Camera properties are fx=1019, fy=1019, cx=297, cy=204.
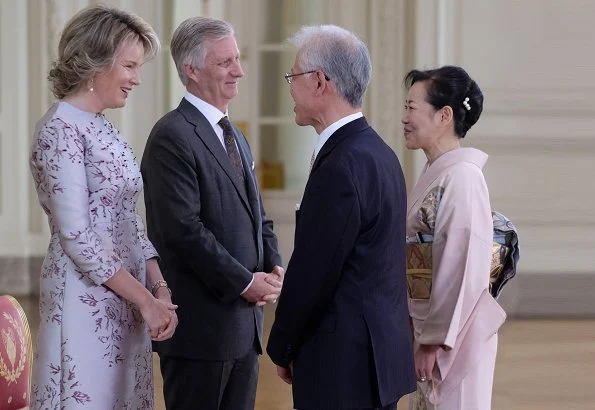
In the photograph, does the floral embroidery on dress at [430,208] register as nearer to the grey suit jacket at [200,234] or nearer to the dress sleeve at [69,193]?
the grey suit jacket at [200,234]

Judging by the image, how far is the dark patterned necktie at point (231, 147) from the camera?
293cm

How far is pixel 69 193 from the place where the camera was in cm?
230

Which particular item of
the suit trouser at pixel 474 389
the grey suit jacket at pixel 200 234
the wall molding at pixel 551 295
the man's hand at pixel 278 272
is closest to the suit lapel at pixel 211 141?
the grey suit jacket at pixel 200 234

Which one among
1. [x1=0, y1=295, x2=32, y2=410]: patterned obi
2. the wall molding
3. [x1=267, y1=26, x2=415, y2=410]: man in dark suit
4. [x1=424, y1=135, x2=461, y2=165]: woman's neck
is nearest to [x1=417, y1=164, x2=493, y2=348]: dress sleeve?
[x1=424, y1=135, x2=461, y2=165]: woman's neck

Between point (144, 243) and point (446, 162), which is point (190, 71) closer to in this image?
point (144, 243)

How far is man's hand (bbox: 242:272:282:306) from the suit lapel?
202 millimetres

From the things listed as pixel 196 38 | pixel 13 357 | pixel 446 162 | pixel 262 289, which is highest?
pixel 196 38

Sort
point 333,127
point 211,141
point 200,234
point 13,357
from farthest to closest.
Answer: point 211,141, point 200,234, point 13,357, point 333,127

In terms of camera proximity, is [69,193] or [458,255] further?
[458,255]

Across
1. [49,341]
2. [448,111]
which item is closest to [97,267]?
[49,341]

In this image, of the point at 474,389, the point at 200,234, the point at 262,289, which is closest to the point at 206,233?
the point at 200,234

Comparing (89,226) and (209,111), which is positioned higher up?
(209,111)

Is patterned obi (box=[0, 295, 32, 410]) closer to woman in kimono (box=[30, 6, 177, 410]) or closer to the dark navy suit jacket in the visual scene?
woman in kimono (box=[30, 6, 177, 410])

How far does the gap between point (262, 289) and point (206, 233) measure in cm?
23
